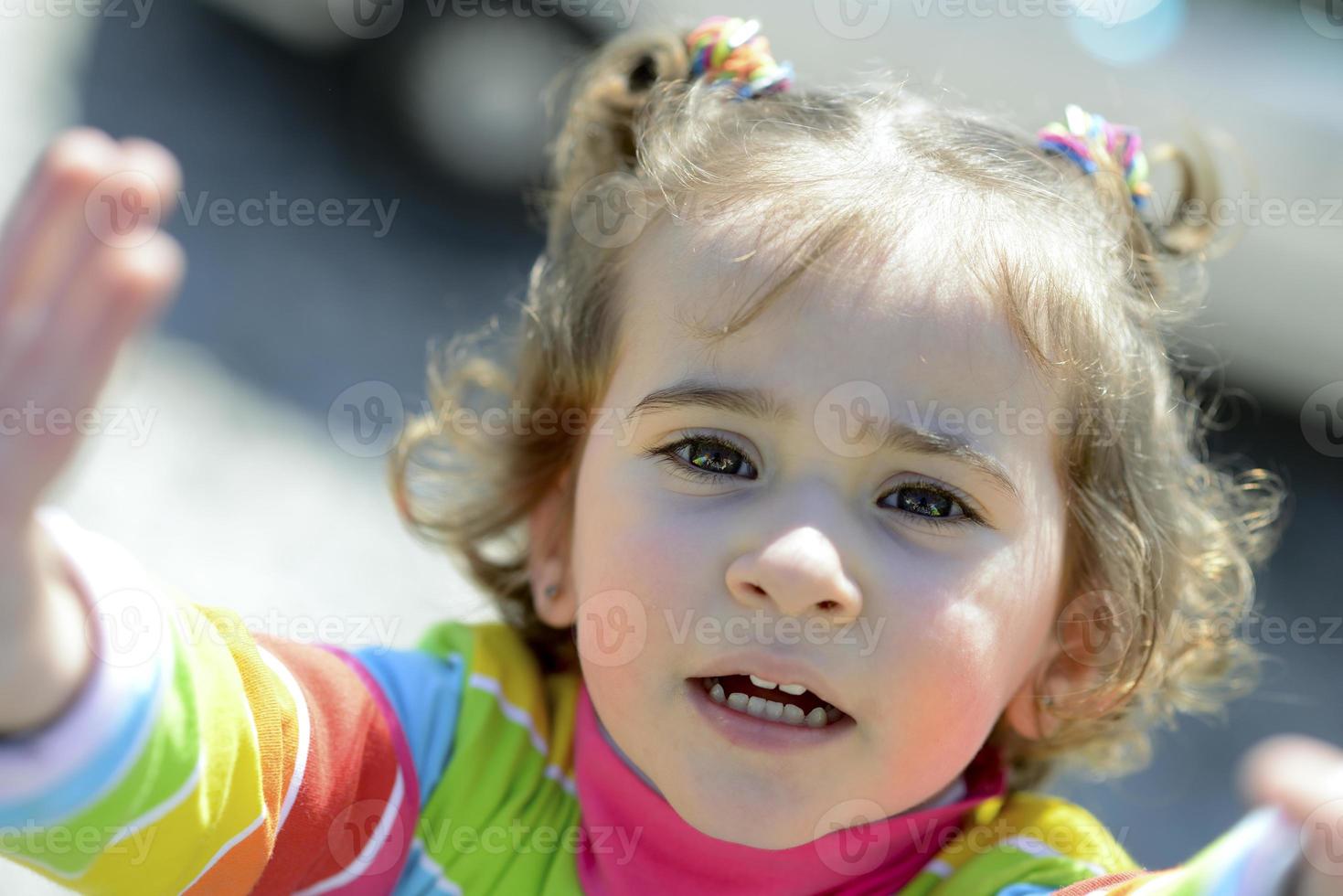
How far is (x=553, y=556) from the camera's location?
7.33ft

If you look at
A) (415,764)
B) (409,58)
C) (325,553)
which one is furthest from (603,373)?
(409,58)

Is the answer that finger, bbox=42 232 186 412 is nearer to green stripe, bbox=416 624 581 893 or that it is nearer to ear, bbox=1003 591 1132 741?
green stripe, bbox=416 624 581 893

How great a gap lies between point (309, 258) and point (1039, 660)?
329 cm

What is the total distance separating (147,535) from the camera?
3258 mm

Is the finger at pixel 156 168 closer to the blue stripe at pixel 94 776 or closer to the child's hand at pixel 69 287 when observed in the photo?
the child's hand at pixel 69 287

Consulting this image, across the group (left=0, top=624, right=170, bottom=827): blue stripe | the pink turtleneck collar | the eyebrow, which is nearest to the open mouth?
the pink turtleneck collar

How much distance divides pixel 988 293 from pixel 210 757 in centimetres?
114

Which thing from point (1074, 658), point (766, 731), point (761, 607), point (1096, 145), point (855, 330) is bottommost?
point (766, 731)

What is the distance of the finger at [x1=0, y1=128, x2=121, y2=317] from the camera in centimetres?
118

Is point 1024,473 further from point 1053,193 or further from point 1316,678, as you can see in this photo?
point 1316,678

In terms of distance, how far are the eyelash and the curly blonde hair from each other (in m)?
0.15

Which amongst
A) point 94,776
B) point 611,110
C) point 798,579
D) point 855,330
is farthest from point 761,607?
point 611,110

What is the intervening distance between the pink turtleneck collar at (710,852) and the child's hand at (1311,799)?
650mm

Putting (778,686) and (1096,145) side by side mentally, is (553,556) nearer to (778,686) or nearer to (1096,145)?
(778,686)
